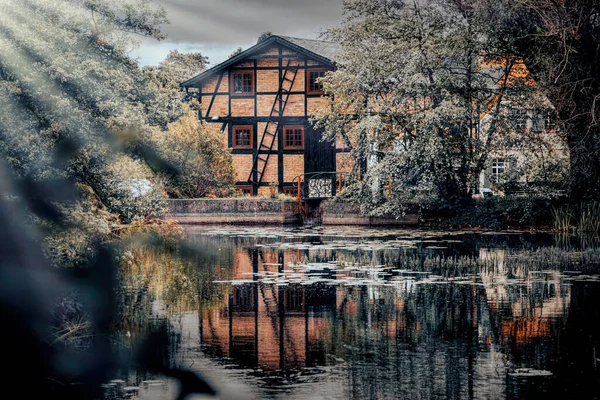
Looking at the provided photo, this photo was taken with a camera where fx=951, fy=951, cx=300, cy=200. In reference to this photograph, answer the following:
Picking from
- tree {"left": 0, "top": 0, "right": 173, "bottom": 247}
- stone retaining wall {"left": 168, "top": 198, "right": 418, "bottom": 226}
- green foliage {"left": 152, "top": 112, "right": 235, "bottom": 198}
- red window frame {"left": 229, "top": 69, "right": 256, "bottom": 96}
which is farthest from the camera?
red window frame {"left": 229, "top": 69, "right": 256, "bottom": 96}

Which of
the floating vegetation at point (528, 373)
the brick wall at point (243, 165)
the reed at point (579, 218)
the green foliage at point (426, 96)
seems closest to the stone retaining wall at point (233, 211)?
the green foliage at point (426, 96)

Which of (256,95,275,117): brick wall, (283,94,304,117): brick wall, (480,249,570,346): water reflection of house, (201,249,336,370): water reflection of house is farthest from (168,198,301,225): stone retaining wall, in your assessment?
(201,249,336,370): water reflection of house

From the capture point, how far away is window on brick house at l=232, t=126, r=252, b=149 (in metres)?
48.4

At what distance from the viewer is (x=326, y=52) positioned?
49.0 metres

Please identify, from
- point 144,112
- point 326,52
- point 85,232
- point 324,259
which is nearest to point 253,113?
point 326,52

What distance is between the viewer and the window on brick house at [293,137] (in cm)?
4819

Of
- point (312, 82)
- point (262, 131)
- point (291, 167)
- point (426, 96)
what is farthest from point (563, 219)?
point (262, 131)

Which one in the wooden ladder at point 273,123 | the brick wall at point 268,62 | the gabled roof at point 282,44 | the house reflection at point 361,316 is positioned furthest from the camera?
the brick wall at point 268,62

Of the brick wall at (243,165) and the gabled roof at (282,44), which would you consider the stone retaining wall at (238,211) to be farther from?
the gabled roof at (282,44)

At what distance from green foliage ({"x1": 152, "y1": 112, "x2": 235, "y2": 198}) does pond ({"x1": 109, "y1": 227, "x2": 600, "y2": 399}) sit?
2072cm

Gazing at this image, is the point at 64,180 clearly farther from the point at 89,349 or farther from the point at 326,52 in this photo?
the point at 326,52

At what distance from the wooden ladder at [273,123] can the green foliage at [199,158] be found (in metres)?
4.79

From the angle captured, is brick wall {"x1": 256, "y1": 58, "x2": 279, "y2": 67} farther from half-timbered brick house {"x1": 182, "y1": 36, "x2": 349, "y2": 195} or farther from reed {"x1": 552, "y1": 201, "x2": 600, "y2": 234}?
reed {"x1": 552, "y1": 201, "x2": 600, "y2": 234}

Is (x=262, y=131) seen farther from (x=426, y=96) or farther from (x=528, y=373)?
(x=528, y=373)
